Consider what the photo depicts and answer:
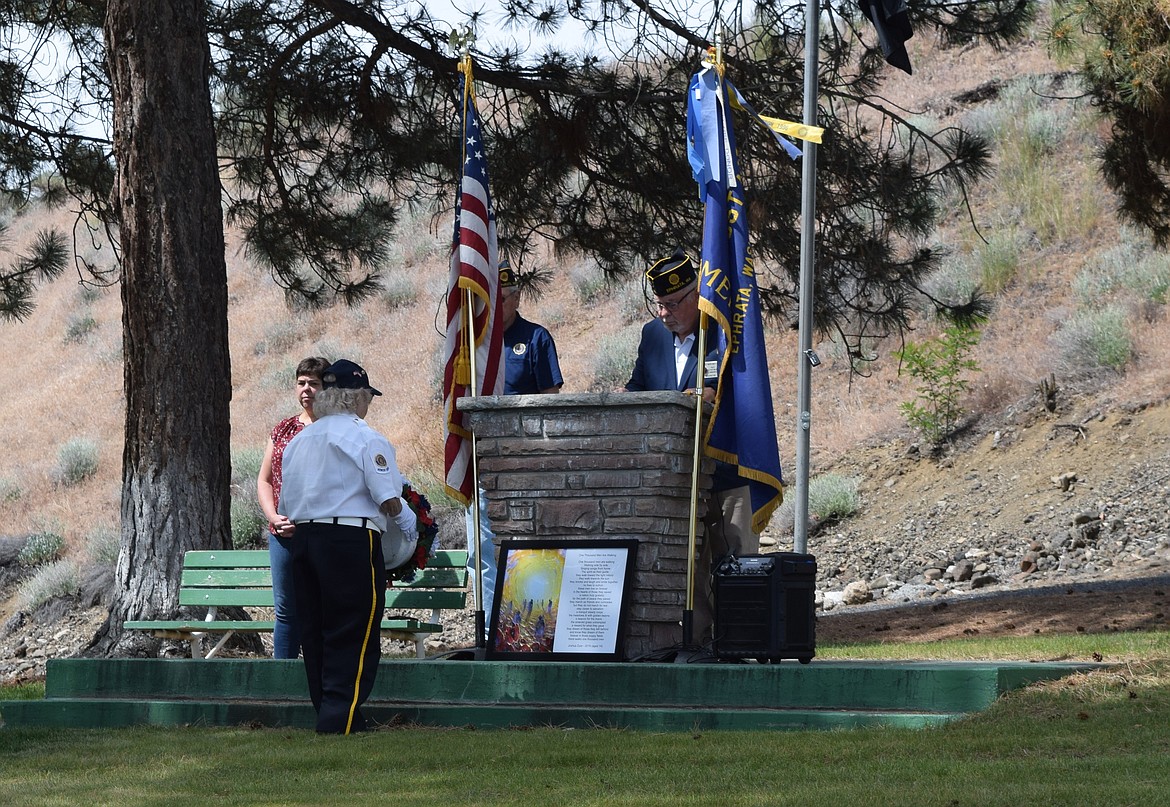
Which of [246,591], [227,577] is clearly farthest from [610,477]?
[227,577]

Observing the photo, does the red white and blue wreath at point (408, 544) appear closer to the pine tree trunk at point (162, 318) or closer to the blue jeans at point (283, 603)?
the blue jeans at point (283, 603)

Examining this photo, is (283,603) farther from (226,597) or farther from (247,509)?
(247,509)

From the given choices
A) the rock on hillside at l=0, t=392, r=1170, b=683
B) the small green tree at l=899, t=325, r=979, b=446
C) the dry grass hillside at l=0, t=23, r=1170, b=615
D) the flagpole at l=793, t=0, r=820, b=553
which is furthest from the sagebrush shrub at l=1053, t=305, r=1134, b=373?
the flagpole at l=793, t=0, r=820, b=553

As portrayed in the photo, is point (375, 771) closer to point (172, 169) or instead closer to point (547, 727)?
point (547, 727)

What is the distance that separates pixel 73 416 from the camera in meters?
35.7

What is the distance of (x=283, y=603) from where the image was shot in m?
7.86

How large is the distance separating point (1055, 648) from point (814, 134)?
128 inches

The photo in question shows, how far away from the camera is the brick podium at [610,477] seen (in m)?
7.32

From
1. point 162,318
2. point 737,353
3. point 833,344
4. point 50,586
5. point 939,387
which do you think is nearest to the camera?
point 737,353

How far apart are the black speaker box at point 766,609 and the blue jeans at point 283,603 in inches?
91.3

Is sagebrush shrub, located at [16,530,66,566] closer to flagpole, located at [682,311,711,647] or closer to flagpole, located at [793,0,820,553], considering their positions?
flagpole, located at [793,0,820,553]

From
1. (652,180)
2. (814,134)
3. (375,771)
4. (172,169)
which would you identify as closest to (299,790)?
(375,771)

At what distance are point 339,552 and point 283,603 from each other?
155 cm

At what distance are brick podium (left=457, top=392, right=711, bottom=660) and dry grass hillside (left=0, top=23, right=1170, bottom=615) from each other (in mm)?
3023
